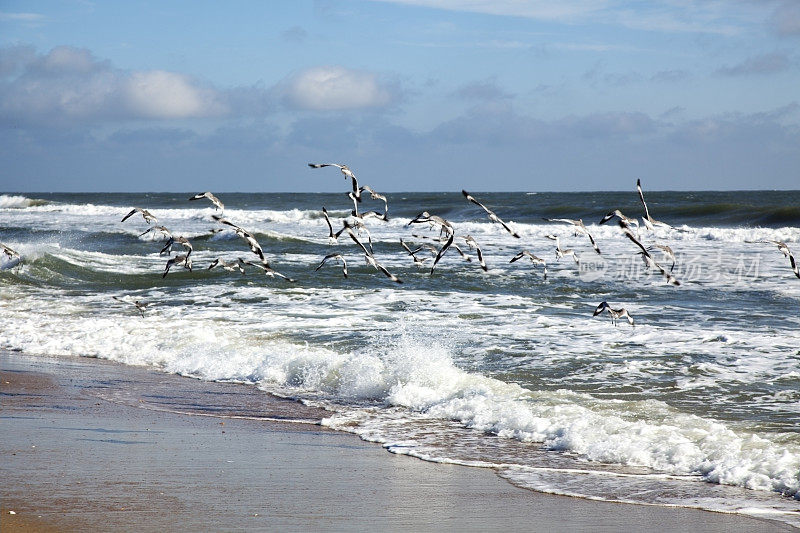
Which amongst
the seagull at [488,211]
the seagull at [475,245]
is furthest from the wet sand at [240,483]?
the seagull at [475,245]

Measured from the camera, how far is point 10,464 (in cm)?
608

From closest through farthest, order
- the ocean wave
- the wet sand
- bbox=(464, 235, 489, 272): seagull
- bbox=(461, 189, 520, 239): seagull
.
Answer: the wet sand → bbox=(461, 189, 520, 239): seagull → bbox=(464, 235, 489, 272): seagull → the ocean wave

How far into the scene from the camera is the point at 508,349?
11547 mm

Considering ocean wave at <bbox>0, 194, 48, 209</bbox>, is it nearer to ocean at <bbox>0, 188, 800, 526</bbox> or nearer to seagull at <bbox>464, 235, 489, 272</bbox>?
ocean at <bbox>0, 188, 800, 526</bbox>

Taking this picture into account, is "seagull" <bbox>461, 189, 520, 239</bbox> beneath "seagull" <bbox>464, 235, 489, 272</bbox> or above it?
above

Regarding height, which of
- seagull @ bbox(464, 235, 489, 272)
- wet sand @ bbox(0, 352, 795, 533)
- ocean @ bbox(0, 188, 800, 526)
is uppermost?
seagull @ bbox(464, 235, 489, 272)

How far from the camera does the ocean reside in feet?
22.2

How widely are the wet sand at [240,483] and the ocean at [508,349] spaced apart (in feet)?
1.33

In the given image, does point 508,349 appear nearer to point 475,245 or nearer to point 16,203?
point 475,245

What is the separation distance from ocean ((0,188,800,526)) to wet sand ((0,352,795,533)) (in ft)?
1.33

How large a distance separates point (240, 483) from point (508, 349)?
6265 mm

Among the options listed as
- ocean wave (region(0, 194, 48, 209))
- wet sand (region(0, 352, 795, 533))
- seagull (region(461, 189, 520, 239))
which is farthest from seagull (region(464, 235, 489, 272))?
ocean wave (region(0, 194, 48, 209))

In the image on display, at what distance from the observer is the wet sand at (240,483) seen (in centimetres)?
509

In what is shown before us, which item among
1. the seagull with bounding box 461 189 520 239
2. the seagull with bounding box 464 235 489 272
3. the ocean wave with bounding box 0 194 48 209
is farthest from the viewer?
the ocean wave with bounding box 0 194 48 209
